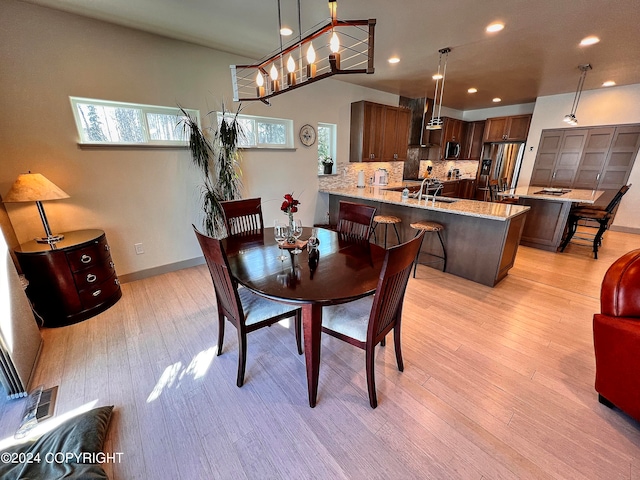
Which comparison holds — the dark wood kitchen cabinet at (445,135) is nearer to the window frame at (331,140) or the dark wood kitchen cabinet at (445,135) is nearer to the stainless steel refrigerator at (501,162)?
the stainless steel refrigerator at (501,162)

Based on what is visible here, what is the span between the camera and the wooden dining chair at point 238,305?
1.43 metres

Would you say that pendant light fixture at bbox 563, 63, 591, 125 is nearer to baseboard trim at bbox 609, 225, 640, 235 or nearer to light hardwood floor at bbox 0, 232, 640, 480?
baseboard trim at bbox 609, 225, 640, 235

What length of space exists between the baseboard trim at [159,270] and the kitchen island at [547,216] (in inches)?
194

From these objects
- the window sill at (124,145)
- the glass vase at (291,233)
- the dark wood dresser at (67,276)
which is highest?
the window sill at (124,145)

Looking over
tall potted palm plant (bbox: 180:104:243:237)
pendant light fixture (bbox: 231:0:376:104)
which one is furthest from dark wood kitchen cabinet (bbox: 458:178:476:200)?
tall potted palm plant (bbox: 180:104:243:237)

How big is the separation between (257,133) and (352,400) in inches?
139

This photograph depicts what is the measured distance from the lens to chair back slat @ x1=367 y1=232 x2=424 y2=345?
1.24m

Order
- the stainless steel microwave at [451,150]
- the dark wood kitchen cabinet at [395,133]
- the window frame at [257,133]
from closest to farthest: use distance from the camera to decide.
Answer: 1. the window frame at [257,133]
2. the dark wood kitchen cabinet at [395,133]
3. the stainless steel microwave at [451,150]

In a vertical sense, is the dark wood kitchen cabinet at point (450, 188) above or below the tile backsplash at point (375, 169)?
below

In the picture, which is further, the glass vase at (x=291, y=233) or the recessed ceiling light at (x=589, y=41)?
the recessed ceiling light at (x=589, y=41)

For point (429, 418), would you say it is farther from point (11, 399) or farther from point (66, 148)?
point (66, 148)

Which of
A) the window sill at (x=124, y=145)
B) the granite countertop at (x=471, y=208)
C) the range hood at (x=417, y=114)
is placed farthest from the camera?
the range hood at (x=417, y=114)

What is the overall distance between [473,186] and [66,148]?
835 centimetres
